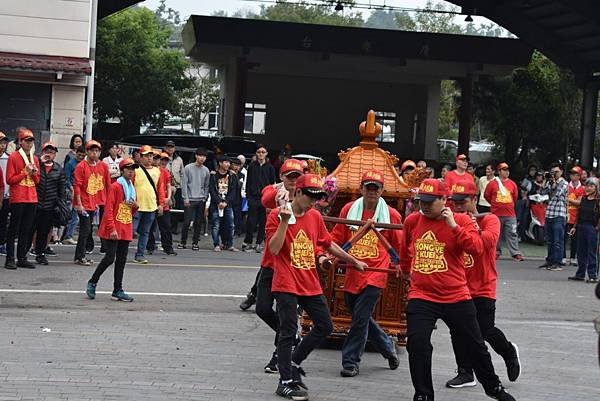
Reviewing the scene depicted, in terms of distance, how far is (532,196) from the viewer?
2422 cm

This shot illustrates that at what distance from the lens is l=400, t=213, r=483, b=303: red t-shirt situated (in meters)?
8.50

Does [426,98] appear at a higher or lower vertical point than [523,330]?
higher

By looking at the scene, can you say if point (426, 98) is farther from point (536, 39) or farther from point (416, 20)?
point (416, 20)

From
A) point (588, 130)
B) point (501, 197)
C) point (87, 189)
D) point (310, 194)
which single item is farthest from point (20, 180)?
point (588, 130)

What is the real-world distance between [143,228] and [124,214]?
388cm

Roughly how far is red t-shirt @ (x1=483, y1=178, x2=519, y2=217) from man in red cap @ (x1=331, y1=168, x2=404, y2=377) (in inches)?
416

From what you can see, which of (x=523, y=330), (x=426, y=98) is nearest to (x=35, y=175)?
(x=523, y=330)

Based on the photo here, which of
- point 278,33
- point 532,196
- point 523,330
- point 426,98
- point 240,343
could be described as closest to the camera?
point 240,343

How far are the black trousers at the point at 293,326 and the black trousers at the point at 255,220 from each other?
11.3 m

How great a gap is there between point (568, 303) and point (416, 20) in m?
65.9

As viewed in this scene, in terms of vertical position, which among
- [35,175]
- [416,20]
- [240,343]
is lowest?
[240,343]

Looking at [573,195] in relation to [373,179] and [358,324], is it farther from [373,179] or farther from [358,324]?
[358,324]

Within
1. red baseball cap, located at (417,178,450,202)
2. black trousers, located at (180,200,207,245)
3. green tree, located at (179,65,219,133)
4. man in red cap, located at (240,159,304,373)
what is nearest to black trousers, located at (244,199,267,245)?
black trousers, located at (180,200,207,245)

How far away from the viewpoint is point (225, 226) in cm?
2048
